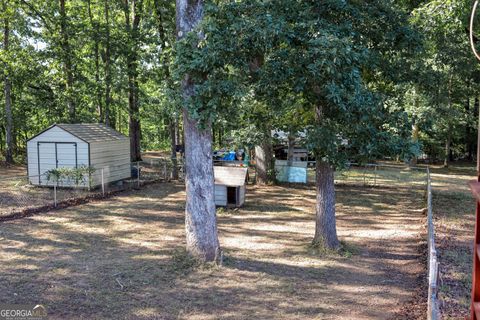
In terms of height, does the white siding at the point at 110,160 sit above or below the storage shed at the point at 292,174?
above

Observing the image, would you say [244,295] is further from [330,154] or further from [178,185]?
[178,185]

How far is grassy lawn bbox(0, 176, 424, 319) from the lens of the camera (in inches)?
245

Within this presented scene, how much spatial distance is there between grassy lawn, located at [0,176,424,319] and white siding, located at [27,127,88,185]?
359 cm

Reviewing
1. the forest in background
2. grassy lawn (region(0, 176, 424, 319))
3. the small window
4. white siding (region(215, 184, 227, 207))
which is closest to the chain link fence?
grassy lawn (region(0, 176, 424, 319))

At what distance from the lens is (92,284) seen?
22.9 feet

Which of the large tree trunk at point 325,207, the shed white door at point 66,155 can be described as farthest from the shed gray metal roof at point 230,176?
the shed white door at point 66,155

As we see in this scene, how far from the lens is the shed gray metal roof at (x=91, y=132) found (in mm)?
16984

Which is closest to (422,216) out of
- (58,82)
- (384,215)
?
(384,215)

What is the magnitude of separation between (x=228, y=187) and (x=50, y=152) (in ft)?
25.5

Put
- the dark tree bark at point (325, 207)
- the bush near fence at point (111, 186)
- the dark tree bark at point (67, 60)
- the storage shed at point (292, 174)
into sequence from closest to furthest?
the dark tree bark at point (325, 207)
the bush near fence at point (111, 186)
the dark tree bark at point (67, 60)
the storage shed at point (292, 174)

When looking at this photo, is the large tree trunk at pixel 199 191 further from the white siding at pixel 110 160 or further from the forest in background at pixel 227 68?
the white siding at pixel 110 160

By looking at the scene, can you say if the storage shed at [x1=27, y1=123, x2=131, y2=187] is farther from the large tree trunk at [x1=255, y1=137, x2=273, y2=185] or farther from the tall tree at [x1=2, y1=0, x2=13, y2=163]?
the large tree trunk at [x1=255, y1=137, x2=273, y2=185]

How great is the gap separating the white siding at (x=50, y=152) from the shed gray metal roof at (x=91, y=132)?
23cm

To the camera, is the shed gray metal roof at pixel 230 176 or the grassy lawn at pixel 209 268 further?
the shed gray metal roof at pixel 230 176
